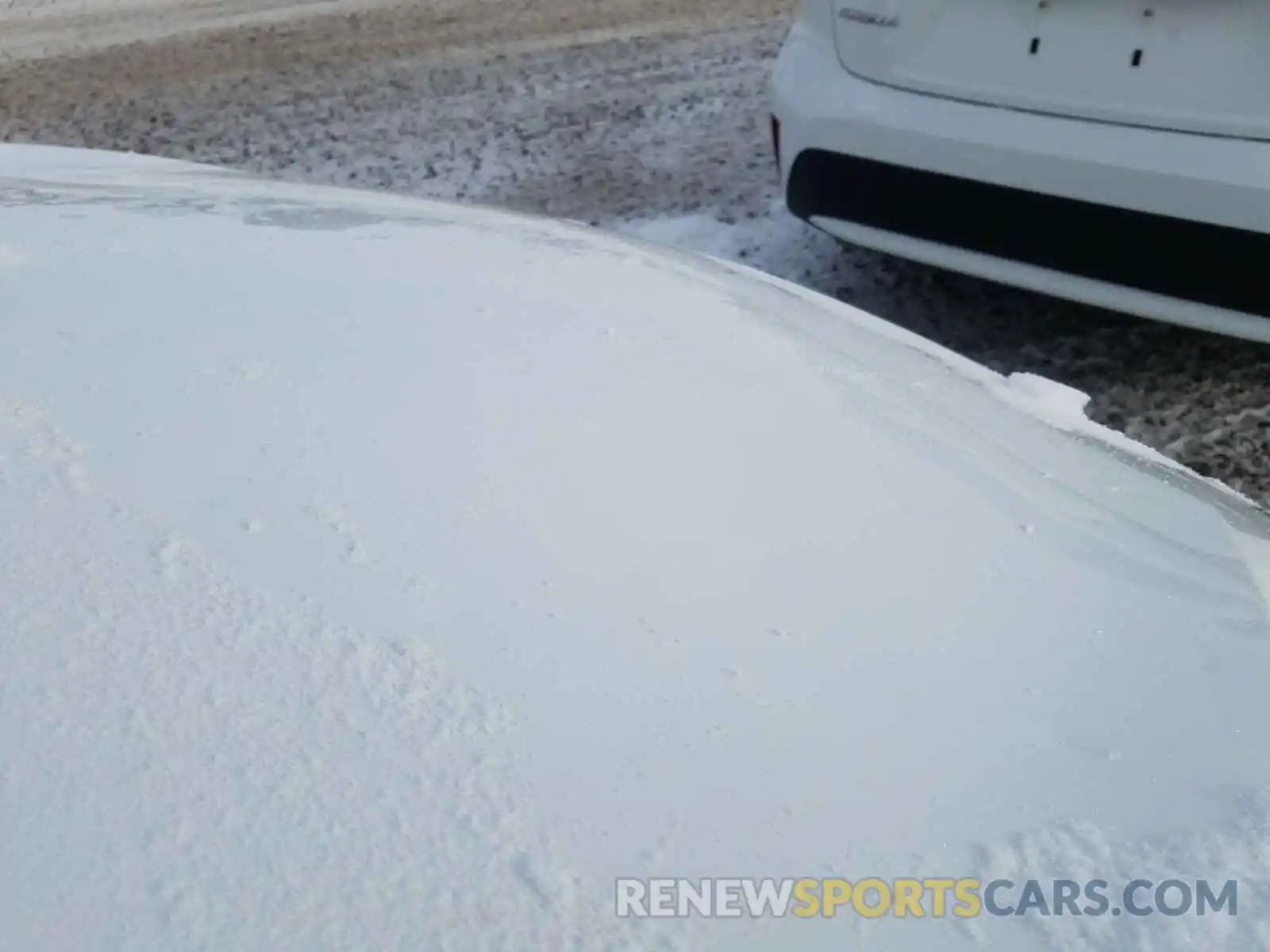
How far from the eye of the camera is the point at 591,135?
488cm

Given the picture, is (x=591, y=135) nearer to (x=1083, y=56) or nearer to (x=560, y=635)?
(x=1083, y=56)

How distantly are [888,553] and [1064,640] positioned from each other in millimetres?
178

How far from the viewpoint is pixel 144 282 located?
151 cm

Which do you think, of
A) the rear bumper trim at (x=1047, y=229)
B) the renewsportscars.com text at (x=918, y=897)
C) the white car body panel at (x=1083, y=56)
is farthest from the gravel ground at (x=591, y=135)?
the renewsportscars.com text at (x=918, y=897)

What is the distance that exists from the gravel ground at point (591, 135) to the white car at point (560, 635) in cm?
168

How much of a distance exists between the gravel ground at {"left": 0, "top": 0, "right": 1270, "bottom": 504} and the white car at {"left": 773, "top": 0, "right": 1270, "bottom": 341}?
1.32 ft

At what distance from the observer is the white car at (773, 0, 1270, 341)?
103 inches

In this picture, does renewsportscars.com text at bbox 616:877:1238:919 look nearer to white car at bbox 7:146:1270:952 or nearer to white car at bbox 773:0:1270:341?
white car at bbox 7:146:1270:952

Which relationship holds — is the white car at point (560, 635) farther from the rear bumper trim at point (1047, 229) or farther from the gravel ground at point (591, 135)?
the gravel ground at point (591, 135)

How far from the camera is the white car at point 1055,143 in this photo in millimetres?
2604

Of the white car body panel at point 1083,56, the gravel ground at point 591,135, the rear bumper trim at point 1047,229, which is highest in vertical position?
the white car body panel at point 1083,56

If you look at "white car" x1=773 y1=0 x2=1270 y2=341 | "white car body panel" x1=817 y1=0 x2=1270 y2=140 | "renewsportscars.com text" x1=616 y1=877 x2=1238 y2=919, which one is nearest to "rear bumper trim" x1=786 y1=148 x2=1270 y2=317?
"white car" x1=773 y1=0 x2=1270 y2=341

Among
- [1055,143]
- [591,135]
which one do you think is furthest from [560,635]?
[591,135]

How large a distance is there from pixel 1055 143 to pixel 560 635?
208 centimetres
